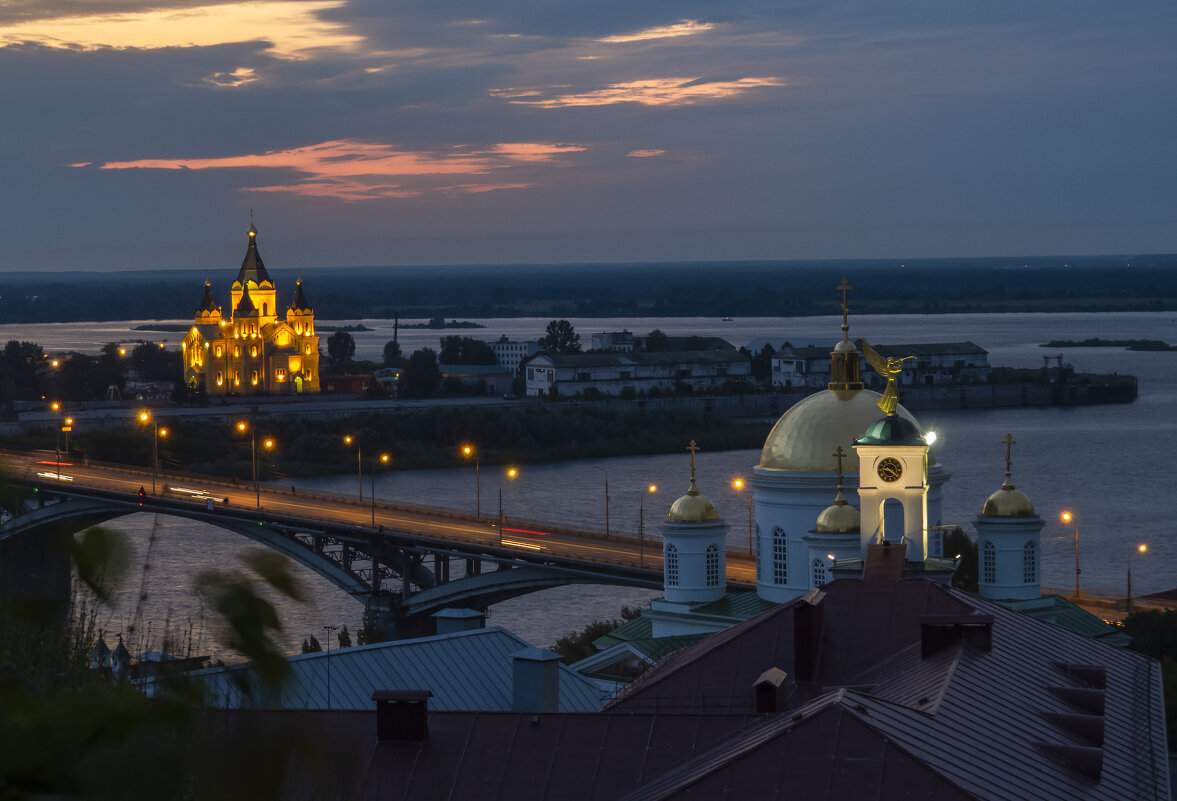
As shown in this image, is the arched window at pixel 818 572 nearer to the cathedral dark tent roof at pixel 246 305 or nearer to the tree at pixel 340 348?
the cathedral dark tent roof at pixel 246 305

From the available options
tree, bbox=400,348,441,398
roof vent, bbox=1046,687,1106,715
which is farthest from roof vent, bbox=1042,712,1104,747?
tree, bbox=400,348,441,398

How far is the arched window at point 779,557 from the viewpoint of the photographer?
70.2 feet

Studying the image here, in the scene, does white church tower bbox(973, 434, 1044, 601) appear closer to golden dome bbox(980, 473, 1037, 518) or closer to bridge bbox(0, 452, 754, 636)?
golden dome bbox(980, 473, 1037, 518)

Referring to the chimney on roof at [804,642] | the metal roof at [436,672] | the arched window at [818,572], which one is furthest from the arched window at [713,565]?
the chimney on roof at [804,642]

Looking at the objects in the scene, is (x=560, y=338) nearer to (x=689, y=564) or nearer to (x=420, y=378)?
(x=420, y=378)

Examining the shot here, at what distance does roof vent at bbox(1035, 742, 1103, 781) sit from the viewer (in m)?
9.70

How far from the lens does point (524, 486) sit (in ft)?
157

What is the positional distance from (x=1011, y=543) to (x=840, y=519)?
8.55 ft

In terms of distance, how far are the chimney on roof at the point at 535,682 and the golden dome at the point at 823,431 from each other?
8596 millimetres

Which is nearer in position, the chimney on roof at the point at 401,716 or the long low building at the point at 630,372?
the chimney on roof at the point at 401,716

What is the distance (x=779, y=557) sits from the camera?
2148cm

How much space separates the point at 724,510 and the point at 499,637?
78.4 ft

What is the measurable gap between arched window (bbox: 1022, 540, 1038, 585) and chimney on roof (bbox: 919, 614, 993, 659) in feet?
29.6

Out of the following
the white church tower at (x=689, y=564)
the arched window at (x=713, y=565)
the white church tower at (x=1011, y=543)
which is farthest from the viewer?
the arched window at (x=713, y=565)
